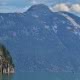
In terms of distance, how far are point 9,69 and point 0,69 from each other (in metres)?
10.6

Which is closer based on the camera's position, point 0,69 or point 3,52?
point 0,69

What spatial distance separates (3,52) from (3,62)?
6.03 m

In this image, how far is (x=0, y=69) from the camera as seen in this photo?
7338 inches

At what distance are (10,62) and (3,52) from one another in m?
5.65

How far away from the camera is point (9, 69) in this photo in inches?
7736

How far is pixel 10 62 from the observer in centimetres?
19950

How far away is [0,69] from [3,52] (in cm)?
1442

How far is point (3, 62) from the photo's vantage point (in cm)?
19488

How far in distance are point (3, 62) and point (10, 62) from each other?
5433 mm

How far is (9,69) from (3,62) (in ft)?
14.7

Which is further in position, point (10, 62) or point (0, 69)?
point (10, 62)
